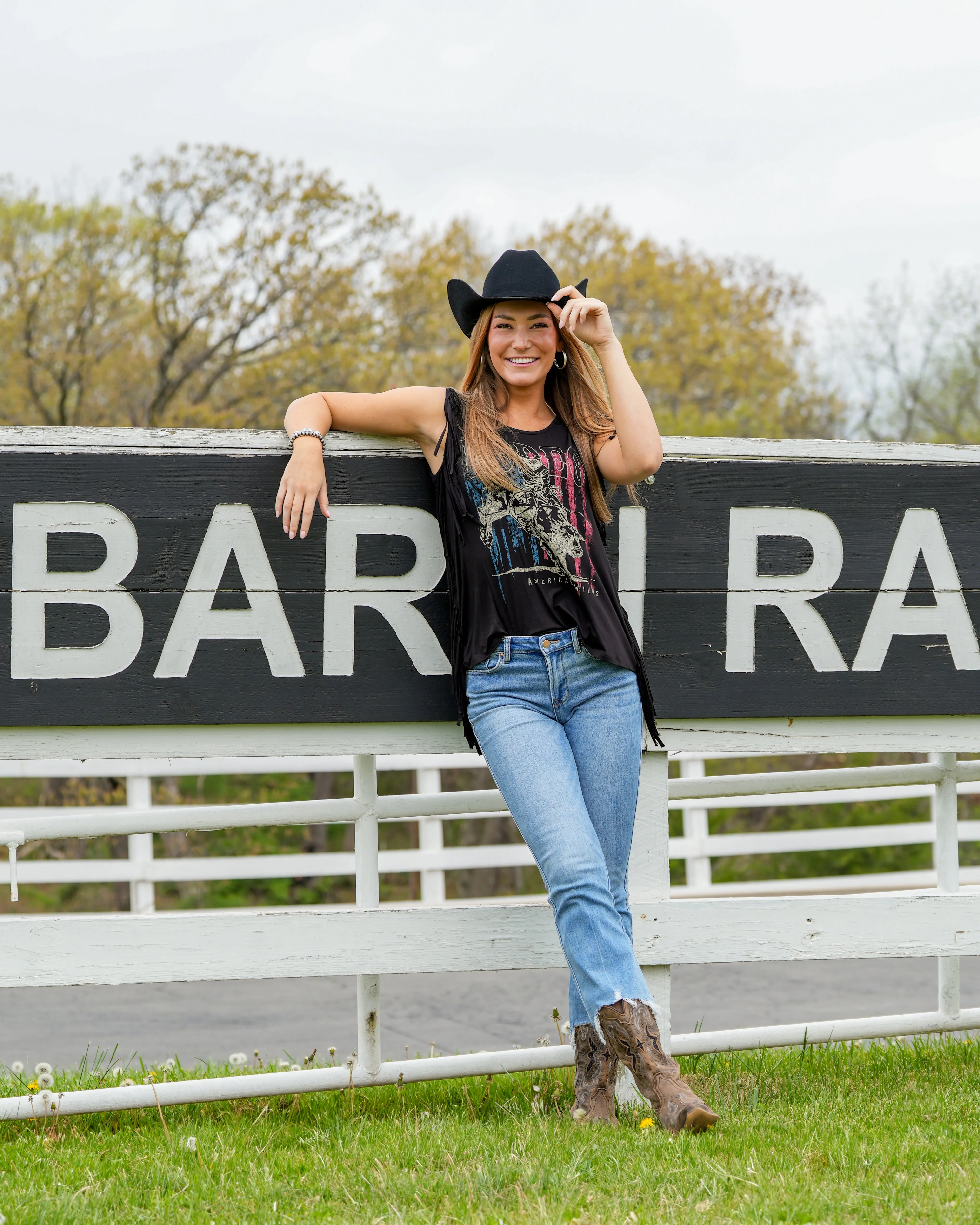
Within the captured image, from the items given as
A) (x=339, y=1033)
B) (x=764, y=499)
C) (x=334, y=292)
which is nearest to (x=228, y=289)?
(x=334, y=292)

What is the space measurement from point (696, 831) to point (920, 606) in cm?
525

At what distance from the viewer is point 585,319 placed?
11.2 ft

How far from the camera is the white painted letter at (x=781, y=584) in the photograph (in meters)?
3.84

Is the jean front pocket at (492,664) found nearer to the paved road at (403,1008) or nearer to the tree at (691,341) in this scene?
the paved road at (403,1008)

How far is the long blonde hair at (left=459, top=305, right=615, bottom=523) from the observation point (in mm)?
3320

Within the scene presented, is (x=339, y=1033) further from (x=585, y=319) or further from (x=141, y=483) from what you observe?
(x=585, y=319)

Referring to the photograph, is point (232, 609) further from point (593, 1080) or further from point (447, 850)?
point (447, 850)

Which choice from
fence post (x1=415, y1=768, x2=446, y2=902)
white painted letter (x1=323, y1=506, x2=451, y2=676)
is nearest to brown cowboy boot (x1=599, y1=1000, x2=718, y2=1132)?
white painted letter (x1=323, y1=506, x2=451, y2=676)

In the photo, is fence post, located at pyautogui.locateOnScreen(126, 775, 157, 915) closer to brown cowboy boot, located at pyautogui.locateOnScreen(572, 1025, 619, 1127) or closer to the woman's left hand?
brown cowboy boot, located at pyautogui.locateOnScreen(572, 1025, 619, 1127)

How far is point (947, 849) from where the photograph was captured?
4031 millimetres

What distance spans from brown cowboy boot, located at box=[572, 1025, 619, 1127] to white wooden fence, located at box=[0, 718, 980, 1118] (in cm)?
31

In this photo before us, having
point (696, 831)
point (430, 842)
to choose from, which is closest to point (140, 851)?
point (430, 842)

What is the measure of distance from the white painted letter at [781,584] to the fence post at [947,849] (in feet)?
1.93

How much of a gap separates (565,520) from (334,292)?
16.1m
